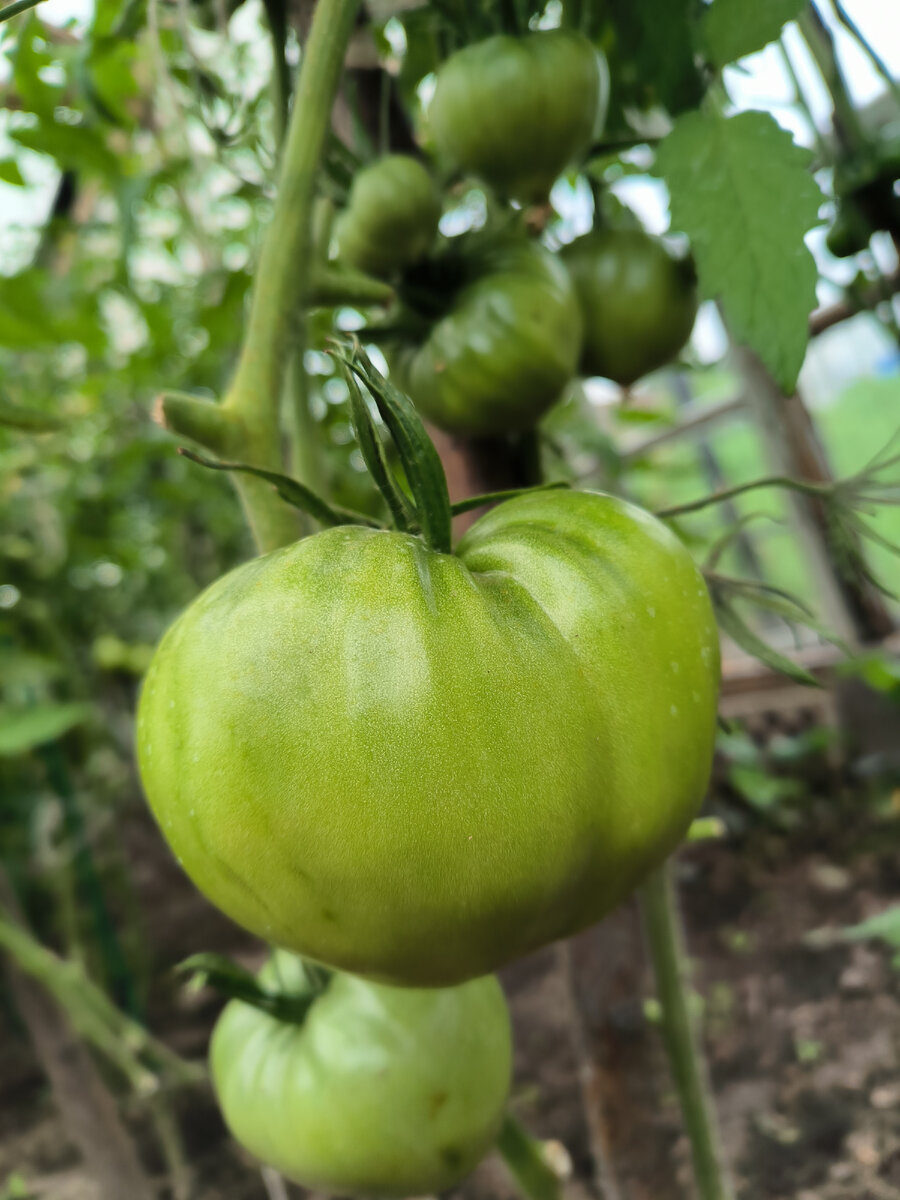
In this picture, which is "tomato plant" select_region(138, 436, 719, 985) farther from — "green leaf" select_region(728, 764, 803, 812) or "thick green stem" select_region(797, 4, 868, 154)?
"green leaf" select_region(728, 764, 803, 812)

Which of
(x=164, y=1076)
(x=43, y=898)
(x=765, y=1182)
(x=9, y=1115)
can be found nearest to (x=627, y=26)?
(x=765, y=1182)

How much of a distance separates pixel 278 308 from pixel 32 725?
2.30 ft

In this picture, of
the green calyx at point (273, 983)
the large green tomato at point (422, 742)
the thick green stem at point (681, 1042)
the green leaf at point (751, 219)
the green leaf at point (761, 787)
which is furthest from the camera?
the green leaf at point (761, 787)

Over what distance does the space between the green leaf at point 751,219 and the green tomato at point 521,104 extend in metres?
0.09

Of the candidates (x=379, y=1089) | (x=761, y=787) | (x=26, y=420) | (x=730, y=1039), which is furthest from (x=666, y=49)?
(x=761, y=787)

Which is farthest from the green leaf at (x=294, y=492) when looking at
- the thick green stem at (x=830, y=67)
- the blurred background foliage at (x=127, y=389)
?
the thick green stem at (x=830, y=67)

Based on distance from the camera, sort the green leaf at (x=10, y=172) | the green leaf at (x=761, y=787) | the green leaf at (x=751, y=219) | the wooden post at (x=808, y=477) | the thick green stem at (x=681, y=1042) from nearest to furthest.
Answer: the green leaf at (x=751, y=219) → the thick green stem at (x=681, y=1042) → the green leaf at (x=10, y=172) → the wooden post at (x=808, y=477) → the green leaf at (x=761, y=787)

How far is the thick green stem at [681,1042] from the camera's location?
1.83ft

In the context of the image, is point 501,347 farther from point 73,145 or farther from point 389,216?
point 73,145

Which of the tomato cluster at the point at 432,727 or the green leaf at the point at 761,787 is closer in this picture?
the tomato cluster at the point at 432,727

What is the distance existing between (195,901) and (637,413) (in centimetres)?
135

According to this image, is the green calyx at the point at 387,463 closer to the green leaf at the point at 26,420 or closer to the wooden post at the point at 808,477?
the green leaf at the point at 26,420

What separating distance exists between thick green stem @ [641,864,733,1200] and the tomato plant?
1.03 feet

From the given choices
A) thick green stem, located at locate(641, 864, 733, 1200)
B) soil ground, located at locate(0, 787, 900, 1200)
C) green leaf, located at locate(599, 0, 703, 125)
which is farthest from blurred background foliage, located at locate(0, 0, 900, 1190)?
thick green stem, located at locate(641, 864, 733, 1200)
